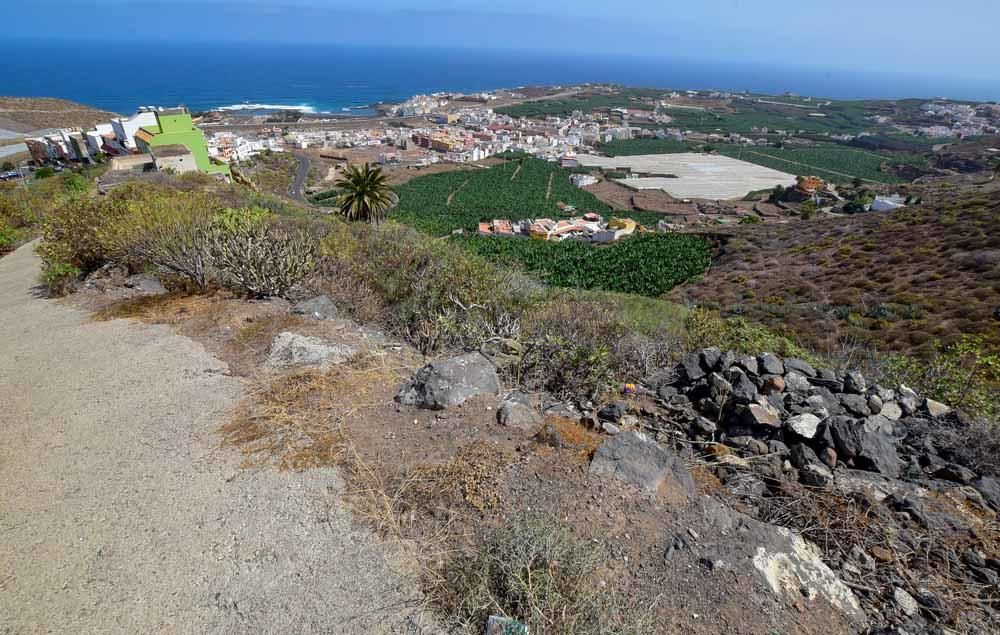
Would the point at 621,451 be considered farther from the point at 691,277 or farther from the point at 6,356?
the point at 691,277

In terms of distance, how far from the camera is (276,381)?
510 centimetres

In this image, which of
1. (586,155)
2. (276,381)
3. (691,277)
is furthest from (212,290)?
(586,155)

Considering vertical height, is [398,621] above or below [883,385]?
above

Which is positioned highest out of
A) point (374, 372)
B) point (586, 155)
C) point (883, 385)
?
point (374, 372)

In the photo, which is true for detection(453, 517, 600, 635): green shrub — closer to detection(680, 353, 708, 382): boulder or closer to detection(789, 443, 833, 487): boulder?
detection(789, 443, 833, 487): boulder

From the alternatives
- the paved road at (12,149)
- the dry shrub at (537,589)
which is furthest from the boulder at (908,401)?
the paved road at (12,149)

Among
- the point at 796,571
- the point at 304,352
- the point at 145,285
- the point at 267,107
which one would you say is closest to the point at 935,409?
the point at 796,571

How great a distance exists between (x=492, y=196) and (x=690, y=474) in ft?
207

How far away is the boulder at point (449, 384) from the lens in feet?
15.4

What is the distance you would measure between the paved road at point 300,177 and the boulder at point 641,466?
52.3 metres

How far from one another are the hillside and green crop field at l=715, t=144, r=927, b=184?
10401cm

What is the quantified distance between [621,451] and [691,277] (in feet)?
84.3

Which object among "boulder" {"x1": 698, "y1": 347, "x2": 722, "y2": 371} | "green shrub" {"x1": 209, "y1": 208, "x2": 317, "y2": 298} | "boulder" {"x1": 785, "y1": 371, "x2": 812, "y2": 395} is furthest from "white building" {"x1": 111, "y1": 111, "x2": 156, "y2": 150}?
"boulder" {"x1": 785, "y1": 371, "x2": 812, "y2": 395}

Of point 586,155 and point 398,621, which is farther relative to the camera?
point 586,155
